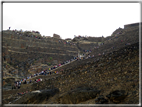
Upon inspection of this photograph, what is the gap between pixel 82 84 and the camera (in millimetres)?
13047

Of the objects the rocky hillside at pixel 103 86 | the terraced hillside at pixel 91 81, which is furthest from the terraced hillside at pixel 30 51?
the rocky hillside at pixel 103 86

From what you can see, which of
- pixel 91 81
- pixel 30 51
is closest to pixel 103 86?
pixel 91 81

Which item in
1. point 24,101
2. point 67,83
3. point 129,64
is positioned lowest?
point 24,101

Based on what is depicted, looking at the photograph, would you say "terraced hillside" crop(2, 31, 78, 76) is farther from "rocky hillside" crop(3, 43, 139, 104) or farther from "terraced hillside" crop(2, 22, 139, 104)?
"rocky hillside" crop(3, 43, 139, 104)

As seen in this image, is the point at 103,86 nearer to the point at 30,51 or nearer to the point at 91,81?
the point at 91,81

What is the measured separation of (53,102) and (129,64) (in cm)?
623

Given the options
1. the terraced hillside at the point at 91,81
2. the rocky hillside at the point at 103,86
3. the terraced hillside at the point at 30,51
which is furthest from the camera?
the terraced hillside at the point at 30,51

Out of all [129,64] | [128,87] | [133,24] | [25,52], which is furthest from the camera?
[133,24]

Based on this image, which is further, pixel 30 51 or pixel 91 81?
pixel 30 51

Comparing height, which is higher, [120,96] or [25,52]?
[25,52]

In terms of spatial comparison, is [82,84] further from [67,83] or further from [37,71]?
[37,71]

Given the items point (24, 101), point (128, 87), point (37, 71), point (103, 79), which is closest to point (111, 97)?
point (128, 87)

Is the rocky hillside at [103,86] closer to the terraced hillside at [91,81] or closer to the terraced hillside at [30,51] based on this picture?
the terraced hillside at [91,81]

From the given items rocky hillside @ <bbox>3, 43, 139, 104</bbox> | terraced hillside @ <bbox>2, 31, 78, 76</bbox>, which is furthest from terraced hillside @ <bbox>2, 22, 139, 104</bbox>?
terraced hillside @ <bbox>2, 31, 78, 76</bbox>
